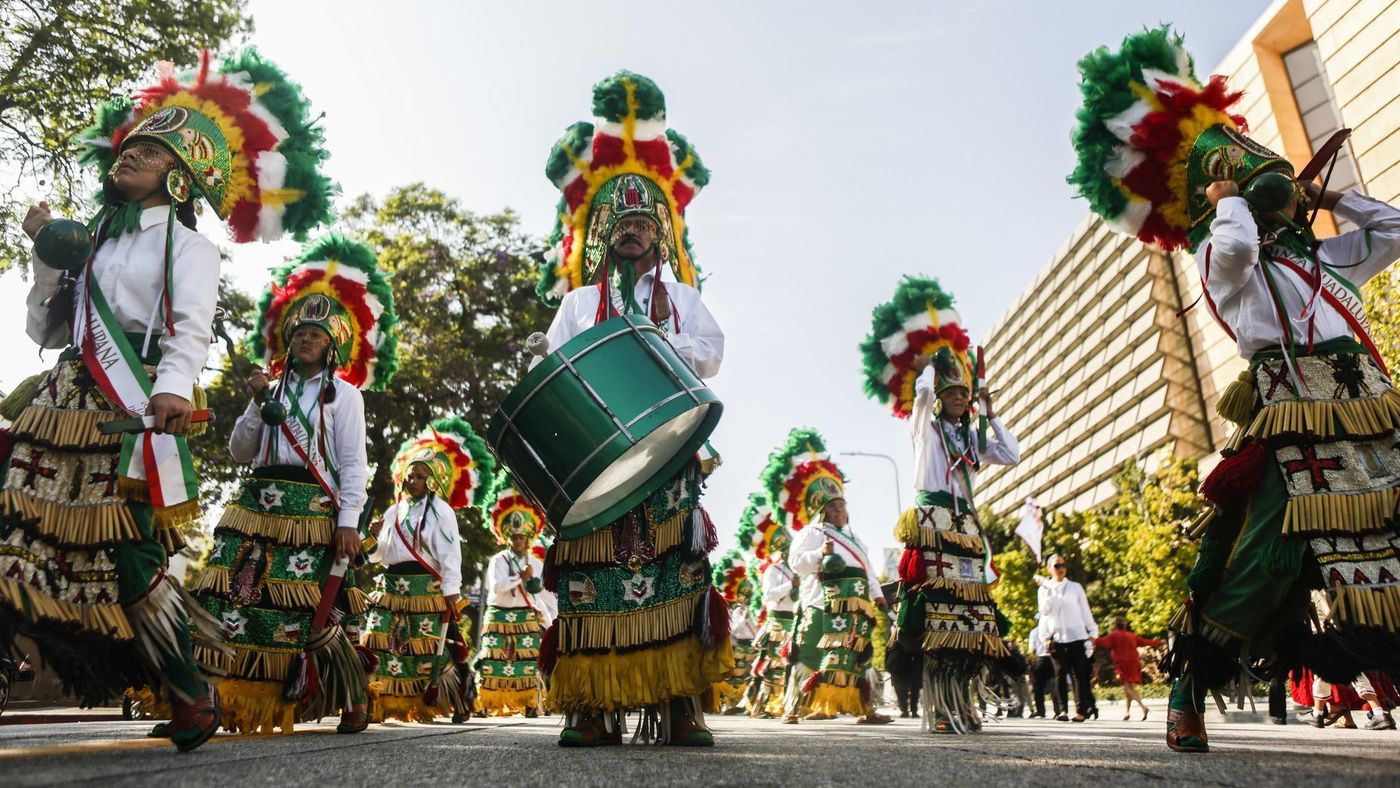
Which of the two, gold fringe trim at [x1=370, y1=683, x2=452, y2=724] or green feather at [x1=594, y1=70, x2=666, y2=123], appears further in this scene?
gold fringe trim at [x1=370, y1=683, x2=452, y2=724]

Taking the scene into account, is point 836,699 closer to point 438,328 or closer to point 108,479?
point 108,479

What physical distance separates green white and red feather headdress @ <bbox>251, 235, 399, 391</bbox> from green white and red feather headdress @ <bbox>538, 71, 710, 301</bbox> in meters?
1.96

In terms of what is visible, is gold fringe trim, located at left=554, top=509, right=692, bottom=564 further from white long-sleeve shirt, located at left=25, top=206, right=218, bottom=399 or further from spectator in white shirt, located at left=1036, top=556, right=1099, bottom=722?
spectator in white shirt, located at left=1036, top=556, right=1099, bottom=722

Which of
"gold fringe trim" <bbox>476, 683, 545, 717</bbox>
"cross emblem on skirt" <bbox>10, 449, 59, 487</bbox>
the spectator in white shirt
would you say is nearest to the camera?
"cross emblem on skirt" <bbox>10, 449, 59, 487</bbox>

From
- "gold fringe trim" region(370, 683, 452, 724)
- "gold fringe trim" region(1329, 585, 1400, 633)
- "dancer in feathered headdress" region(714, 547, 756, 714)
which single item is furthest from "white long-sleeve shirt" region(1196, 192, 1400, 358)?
"dancer in feathered headdress" region(714, 547, 756, 714)

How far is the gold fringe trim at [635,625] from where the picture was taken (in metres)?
4.08

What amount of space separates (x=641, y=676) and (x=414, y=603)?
5.45 meters

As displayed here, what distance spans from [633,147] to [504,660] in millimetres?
8146

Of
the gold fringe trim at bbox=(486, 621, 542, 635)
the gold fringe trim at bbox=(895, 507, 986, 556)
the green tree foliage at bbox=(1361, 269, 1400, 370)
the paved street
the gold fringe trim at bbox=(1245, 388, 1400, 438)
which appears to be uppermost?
the green tree foliage at bbox=(1361, 269, 1400, 370)

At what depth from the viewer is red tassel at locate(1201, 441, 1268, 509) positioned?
11.6 ft

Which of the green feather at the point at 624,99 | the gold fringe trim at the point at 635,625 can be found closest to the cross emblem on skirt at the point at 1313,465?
the gold fringe trim at the point at 635,625

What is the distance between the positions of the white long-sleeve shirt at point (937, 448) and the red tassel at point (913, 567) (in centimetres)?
48

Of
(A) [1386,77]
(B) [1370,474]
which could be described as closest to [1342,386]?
(B) [1370,474]

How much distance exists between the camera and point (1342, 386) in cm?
349
